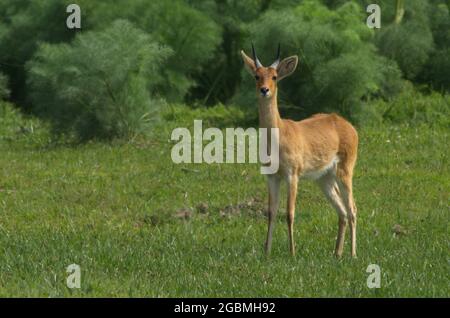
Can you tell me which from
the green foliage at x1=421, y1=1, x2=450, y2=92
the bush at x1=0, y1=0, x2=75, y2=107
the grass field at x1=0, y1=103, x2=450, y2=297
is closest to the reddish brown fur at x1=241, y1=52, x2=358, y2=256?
the grass field at x1=0, y1=103, x2=450, y2=297

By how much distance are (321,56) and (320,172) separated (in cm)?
675

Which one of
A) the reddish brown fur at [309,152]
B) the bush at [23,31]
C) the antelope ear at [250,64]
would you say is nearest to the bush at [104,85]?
the bush at [23,31]

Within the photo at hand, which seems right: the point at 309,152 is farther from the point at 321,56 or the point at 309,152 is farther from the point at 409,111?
the point at 409,111

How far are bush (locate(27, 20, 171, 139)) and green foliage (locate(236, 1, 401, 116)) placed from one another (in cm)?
190

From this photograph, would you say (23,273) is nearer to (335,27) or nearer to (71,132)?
(71,132)

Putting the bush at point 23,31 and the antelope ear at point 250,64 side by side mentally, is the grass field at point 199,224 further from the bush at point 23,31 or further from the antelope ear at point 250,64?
the bush at point 23,31

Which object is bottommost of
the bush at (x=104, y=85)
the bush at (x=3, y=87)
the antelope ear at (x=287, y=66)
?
the bush at (x=3, y=87)

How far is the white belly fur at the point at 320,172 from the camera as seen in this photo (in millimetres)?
8672

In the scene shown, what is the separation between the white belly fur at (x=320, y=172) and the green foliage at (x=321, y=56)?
6161 millimetres

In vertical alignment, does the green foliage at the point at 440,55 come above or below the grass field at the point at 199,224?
above

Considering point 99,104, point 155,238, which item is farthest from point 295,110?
point 155,238

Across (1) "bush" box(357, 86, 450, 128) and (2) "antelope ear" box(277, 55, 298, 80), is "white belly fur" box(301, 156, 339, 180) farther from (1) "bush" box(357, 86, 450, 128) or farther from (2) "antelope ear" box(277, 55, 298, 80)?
(1) "bush" box(357, 86, 450, 128)

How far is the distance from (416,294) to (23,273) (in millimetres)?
3036

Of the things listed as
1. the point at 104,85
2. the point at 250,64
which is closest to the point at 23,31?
the point at 104,85
